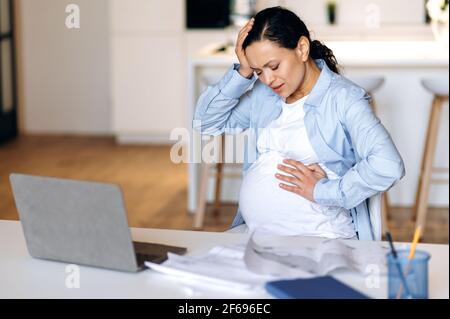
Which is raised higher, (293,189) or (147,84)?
(293,189)

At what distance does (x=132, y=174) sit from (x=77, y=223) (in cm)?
431

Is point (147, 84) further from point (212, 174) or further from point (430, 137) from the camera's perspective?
point (430, 137)

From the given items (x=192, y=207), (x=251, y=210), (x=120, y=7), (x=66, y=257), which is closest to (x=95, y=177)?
(x=192, y=207)

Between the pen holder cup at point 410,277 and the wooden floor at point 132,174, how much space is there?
2868 mm

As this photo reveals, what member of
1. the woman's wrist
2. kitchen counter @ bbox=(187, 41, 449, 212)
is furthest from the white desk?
kitchen counter @ bbox=(187, 41, 449, 212)

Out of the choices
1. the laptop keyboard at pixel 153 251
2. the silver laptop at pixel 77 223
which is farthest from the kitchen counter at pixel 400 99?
the silver laptop at pixel 77 223

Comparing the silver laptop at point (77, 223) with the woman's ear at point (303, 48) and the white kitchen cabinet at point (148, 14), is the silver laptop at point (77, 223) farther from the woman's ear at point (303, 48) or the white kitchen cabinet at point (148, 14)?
the white kitchen cabinet at point (148, 14)

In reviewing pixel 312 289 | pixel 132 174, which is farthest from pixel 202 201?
Result: pixel 312 289

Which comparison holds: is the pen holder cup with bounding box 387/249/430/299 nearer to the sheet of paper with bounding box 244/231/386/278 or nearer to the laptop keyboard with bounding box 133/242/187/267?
the sheet of paper with bounding box 244/231/386/278

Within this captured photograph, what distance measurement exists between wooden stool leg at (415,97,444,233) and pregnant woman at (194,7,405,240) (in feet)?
7.07

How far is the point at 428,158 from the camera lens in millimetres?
4488

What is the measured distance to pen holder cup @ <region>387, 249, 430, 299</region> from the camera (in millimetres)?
1507

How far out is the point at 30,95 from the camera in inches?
295

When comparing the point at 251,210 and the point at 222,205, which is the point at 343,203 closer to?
the point at 251,210
